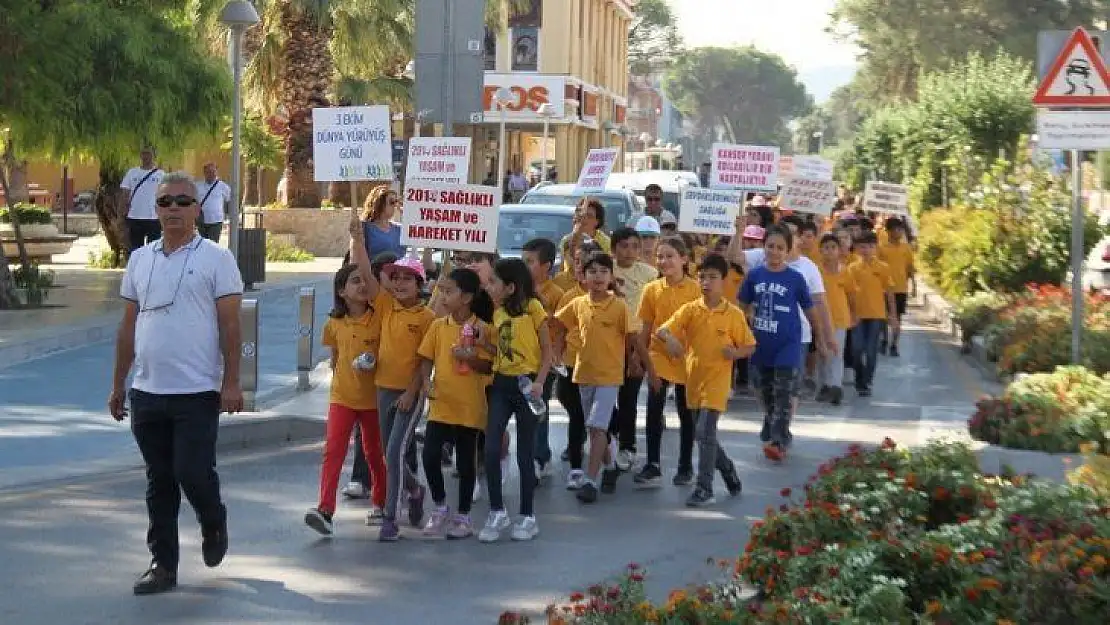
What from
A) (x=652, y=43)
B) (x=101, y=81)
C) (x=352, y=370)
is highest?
(x=652, y=43)

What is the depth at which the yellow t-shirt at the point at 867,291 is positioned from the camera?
1678 centimetres

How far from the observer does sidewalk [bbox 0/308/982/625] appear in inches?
301

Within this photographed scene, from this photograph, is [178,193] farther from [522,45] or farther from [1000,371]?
[522,45]

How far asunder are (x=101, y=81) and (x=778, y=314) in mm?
12687

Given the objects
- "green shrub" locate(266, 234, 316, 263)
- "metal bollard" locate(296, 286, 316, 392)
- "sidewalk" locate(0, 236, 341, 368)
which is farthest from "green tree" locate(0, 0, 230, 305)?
"green shrub" locate(266, 234, 316, 263)

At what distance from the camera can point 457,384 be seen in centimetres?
934

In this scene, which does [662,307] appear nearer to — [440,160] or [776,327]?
[776,327]

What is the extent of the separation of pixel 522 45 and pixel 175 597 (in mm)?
56466

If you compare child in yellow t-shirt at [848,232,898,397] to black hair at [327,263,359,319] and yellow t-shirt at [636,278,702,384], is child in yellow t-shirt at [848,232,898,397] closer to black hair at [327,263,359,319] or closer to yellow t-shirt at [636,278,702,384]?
yellow t-shirt at [636,278,702,384]

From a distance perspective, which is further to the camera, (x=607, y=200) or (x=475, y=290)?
(x=607, y=200)

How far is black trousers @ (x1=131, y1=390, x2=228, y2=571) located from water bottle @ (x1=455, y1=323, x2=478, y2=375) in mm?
1699

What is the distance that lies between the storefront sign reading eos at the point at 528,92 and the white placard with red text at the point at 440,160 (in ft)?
150

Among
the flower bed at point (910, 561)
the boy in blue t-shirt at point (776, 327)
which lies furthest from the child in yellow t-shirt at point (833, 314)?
the flower bed at point (910, 561)

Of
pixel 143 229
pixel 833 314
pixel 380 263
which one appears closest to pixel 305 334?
pixel 833 314
